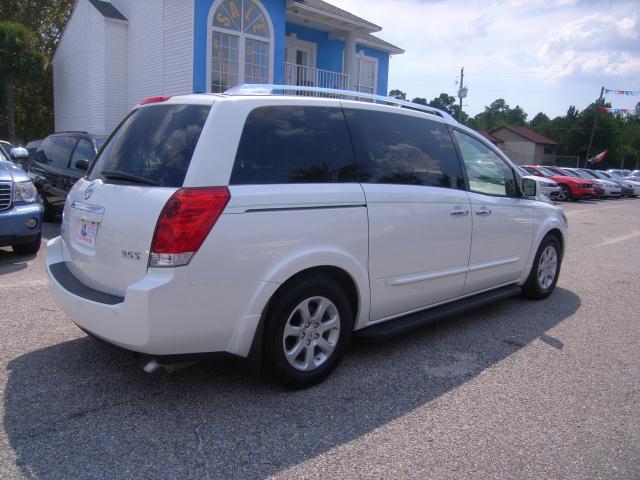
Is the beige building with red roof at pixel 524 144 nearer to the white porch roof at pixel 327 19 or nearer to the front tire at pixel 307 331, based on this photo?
the white porch roof at pixel 327 19

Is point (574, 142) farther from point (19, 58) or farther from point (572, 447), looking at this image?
point (572, 447)

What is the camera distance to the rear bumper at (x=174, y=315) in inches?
113

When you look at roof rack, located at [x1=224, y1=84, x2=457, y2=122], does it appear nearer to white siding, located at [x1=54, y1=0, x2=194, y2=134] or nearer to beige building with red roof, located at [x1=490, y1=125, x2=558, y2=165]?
white siding, located at [x1=54, y1=0, x2=194, y2=134]

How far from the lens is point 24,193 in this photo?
6.86m

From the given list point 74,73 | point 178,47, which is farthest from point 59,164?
point 74,73

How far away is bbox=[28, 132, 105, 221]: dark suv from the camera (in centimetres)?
873

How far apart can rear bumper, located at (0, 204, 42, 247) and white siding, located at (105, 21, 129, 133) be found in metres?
10.7

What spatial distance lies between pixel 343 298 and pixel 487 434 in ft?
4.00

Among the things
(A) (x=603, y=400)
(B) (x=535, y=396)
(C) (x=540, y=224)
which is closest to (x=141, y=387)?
(B) (x=535, y=396)

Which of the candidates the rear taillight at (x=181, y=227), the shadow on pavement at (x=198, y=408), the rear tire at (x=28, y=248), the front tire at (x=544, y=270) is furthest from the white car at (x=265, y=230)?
the rear tire at (x=28, y=248)

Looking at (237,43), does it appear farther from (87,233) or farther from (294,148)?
(87,233)

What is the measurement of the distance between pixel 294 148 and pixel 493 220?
91.0 inches

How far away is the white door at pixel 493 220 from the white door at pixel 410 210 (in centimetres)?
18

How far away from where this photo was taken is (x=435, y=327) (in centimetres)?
494
